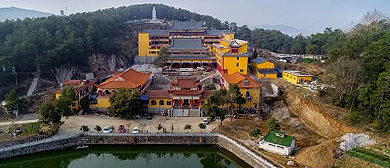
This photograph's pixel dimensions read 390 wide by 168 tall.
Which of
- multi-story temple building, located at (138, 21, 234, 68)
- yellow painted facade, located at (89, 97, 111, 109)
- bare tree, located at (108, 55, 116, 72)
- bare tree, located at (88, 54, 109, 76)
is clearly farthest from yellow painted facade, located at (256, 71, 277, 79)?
bare tree, located at (88, 54, 109, 76)

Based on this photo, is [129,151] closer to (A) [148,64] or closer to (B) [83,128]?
(B) [83,128]

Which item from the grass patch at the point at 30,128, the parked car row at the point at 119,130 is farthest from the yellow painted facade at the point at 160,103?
the grass patch at the point at 30,128

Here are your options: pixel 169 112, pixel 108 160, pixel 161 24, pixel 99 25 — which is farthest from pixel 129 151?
pixel 161 24

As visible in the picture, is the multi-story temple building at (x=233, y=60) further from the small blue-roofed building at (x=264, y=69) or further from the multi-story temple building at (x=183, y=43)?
the multi-story temple building at (x=183, y=43)

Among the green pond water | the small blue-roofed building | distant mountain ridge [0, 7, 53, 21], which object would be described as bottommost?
the green pond water

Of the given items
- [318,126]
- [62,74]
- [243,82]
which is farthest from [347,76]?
[62,74]

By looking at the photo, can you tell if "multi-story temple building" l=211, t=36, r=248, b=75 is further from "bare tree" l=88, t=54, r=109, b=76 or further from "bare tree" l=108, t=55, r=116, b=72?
"bare tree" l=88, t=54, r=109, b=76
